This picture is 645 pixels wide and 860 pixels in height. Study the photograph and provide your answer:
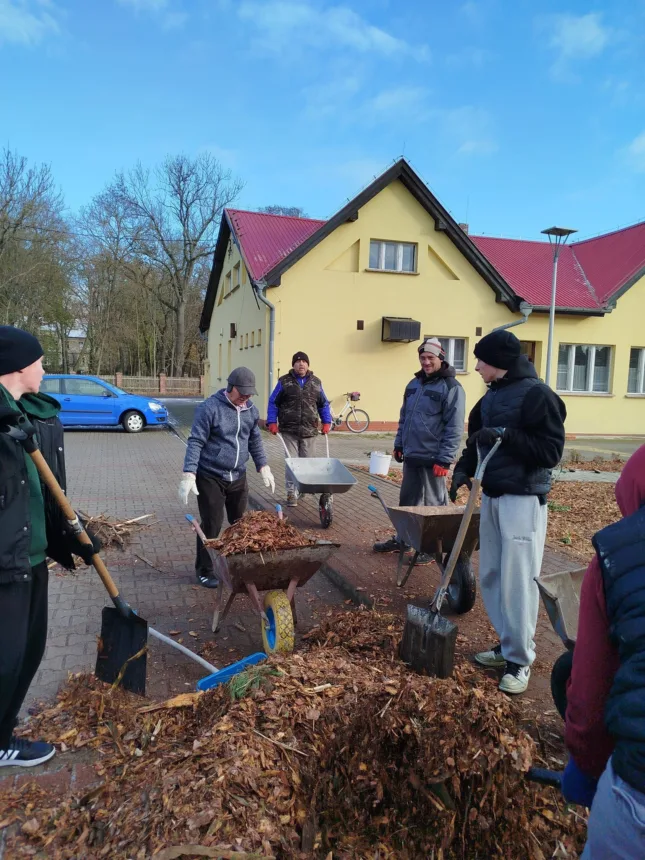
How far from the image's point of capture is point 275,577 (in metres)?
3.94

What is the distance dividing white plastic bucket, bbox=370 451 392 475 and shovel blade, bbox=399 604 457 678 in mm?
6336

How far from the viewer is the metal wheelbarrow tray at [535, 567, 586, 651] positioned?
2.63 metres

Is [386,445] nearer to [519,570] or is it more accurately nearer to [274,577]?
[274,577]

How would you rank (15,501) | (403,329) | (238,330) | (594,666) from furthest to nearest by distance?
(238,330), (403,329), (15,501), (594,666)

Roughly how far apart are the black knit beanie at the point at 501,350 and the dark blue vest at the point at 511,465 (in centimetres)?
14

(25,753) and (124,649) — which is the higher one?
(124,649)

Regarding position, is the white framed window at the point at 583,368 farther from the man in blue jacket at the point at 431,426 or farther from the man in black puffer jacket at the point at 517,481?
the man in black puffer jacket at the point at 517,481

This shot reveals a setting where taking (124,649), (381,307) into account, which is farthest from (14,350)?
(381,307)

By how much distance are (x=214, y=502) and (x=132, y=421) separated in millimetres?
13212

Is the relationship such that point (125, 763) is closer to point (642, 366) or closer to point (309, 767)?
point (309, 767)

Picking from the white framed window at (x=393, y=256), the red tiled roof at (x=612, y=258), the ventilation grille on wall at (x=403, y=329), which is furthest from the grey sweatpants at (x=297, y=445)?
the red tiled roof at (x=612, y=258)

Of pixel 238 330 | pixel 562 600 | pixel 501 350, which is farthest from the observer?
pixel 238 330

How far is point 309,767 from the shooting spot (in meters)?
2.38

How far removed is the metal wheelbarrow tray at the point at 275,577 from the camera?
368cm
